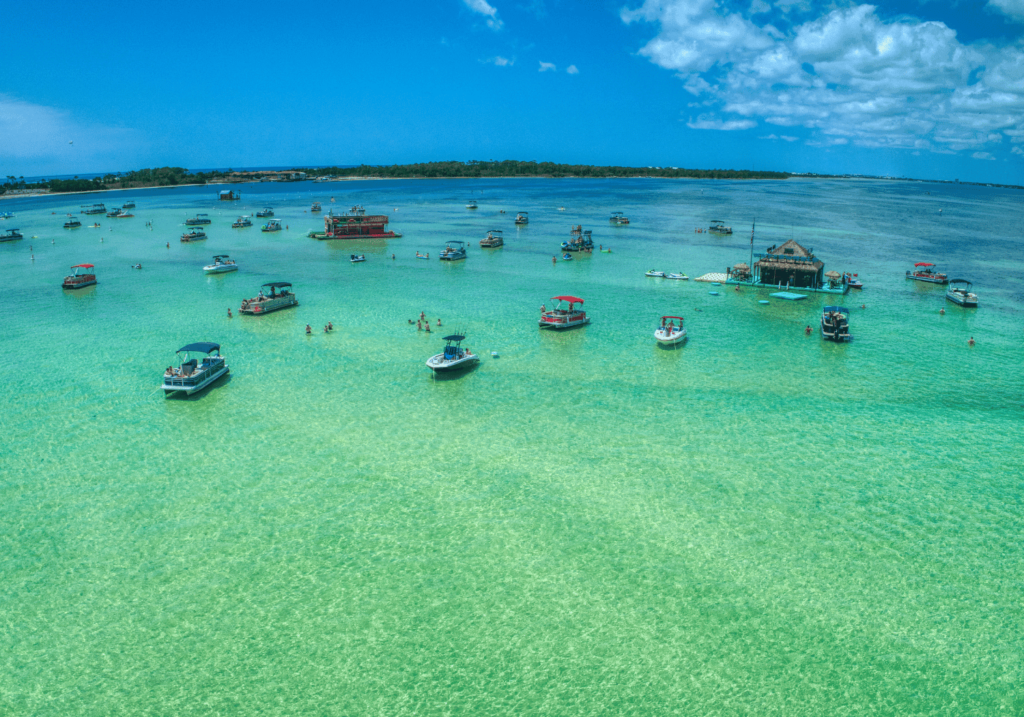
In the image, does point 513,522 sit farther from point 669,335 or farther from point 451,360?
point 669,335

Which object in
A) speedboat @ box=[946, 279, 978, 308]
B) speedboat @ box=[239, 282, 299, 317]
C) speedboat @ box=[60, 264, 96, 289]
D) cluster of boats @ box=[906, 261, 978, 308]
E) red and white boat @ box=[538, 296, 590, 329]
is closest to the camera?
red and white boat @ box=[538, 296, 590, 329]

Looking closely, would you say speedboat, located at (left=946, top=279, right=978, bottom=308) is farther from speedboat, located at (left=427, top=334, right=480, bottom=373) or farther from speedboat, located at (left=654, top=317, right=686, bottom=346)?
speedboat, located at (left=427, top=334, right=480, bottom=373)

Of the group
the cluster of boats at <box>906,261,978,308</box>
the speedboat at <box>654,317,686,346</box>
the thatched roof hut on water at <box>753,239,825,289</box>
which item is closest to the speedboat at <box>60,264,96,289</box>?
the speedboat at <box>654,317,686,346</box>

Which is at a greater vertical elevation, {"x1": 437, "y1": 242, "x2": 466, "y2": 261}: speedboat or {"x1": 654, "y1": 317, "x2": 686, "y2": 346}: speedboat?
{"x1": 437, "y1": 242, "x2": 466, "y2": 261}: speedboat

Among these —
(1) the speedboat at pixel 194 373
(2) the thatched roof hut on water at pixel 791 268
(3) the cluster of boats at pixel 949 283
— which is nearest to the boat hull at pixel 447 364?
(1) the speedboat at pixel 194 373

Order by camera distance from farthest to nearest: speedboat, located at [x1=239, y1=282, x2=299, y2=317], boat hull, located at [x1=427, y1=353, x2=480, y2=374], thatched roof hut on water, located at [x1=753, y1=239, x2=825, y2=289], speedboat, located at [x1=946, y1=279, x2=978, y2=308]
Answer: thatched roof hut on water, located at [x1=753, y1=239, x2=825, y2=289]
speedboat, located at [x1=946, y1=279, x2=978, y2=308]
speedboat, located at [x1=239, y1=282, x2=299, y2=317]
boat hull, located at [x1=427, y1=353, x2=480, y2=374]

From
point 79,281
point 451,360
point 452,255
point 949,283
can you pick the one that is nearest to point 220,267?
point 79,281
